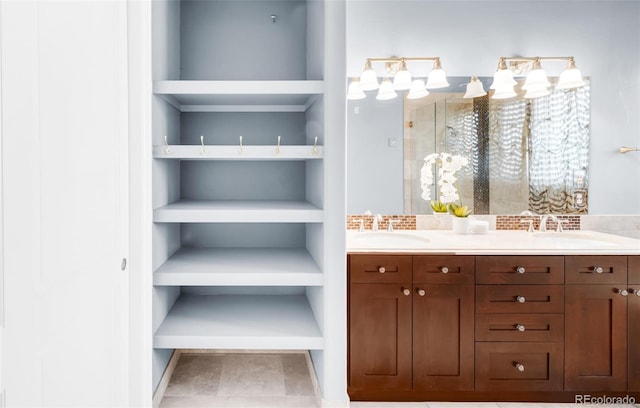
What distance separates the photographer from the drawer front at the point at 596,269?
6.57ft

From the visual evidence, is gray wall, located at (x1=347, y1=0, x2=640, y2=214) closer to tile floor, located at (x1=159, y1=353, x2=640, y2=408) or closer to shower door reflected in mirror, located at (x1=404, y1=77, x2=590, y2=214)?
shower door reflected in mirror, located at (x1=404, y1=77, x2=590, y2=214)

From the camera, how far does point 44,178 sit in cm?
108

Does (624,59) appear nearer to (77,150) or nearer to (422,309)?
(422,309)

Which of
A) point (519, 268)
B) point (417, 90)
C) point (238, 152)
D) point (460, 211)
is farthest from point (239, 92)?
point (519, 268)

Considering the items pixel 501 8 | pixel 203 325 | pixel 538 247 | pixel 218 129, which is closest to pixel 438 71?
pixel 501 8

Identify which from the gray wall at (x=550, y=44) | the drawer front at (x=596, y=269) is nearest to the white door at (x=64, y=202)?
the gray wall at (x=550, y=44)

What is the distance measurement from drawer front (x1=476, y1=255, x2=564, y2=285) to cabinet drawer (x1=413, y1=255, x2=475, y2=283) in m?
0.05

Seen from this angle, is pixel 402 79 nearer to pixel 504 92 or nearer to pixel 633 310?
pixel 504 92

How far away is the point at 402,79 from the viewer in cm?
254

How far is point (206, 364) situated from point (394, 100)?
201cm

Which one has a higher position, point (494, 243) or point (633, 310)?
point (494, 243)

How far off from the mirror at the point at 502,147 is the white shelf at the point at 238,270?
790 millimetres

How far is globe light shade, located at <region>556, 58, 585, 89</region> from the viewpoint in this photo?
253 centimetres

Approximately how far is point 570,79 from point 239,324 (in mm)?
2519
